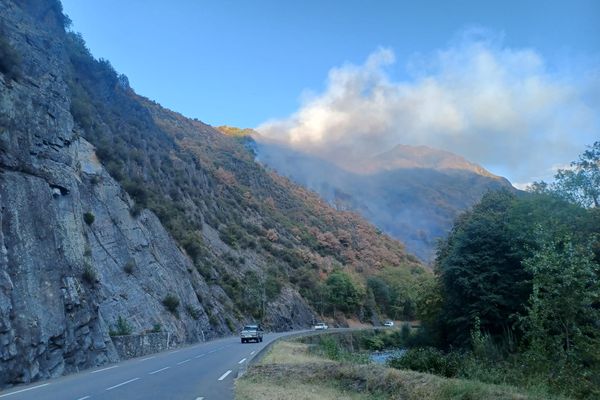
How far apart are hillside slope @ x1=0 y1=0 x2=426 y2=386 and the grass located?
8246mm

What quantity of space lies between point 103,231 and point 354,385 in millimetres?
27095

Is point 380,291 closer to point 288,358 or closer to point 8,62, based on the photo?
point 288,358

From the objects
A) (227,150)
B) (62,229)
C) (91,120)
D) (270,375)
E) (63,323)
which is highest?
(227,150)

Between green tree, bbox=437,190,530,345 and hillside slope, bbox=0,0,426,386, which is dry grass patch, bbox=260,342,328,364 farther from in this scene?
green tree, bbox=437,190,530,345

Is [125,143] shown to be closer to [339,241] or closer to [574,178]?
[574,178]

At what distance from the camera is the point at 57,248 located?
22.5 meters

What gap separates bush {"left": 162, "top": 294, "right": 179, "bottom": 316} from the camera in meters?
39.0

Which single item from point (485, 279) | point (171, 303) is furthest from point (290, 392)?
point (171, 303)

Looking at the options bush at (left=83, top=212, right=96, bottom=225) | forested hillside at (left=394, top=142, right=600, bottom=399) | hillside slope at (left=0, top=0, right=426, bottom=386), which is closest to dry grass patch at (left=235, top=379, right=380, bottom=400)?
forested hillside at (left=394, top=142, right=600, bottom=399)

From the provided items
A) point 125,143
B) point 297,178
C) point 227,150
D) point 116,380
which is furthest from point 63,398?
point 297,178

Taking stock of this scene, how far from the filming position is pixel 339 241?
115875mm

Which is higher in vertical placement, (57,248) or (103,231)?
(103,231)

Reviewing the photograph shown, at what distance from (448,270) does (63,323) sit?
23048 millimetres

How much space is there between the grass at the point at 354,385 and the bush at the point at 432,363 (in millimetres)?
5280
